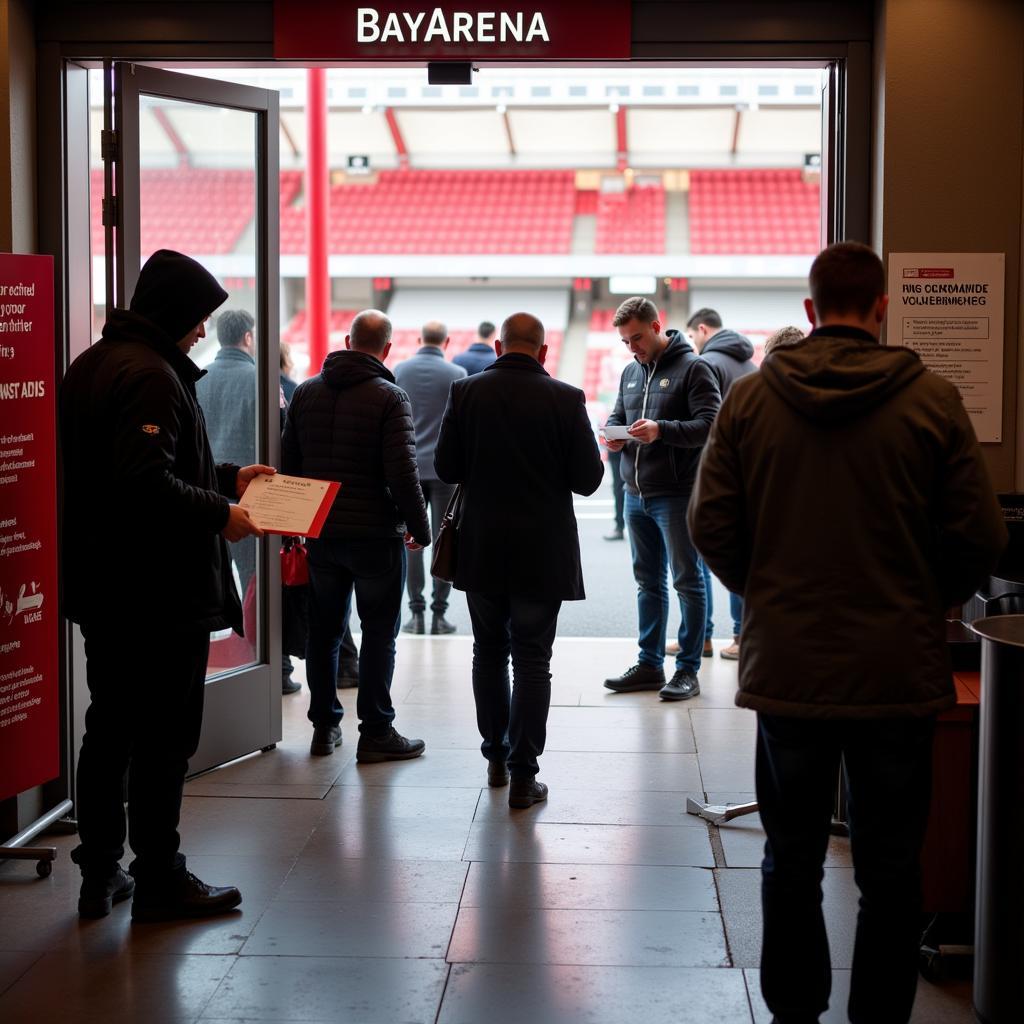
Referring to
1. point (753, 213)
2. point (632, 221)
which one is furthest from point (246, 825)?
point (753, 213)

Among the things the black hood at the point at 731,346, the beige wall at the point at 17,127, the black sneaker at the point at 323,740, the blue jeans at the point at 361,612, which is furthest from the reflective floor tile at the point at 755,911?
the black hood at the point at 731,346

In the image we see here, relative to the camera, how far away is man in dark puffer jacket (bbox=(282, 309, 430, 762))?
169 inches

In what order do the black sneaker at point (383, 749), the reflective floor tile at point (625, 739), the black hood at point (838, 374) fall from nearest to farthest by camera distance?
the black hood at point (838, 374)
the black sneaker at point (383, 749)
the reflective floor tile at point (625, 739)

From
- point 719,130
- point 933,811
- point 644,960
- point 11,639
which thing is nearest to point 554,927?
point 644,960

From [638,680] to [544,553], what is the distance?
179 cm

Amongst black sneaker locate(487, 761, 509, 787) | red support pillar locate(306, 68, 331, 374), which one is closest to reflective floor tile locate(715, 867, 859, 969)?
black sneaker locate(487, 761, 509, 787)

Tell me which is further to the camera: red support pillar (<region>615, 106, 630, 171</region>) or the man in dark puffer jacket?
red support pillar (<region>615, 106, 630, 171</region>)

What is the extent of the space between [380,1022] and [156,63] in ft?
9.62

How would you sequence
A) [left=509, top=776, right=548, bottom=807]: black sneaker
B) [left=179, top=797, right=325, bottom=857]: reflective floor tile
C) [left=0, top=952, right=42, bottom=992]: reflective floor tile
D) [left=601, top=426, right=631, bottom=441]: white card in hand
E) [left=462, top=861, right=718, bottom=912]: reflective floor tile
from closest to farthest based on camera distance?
[left=0, top=952, right=42, bottom=992]: reflective floor tile < [left=462, top=861, right=718, bottom=912]: reflective floor tile < [left=179, top=797, right=325, bottom=857]: reflective floor tile < [left=509, top=776, right=548, bottom=807]: black sneaker < [left=601, top=426, right=631, bottom=441]: white card in hand

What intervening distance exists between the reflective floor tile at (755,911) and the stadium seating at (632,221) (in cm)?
2126

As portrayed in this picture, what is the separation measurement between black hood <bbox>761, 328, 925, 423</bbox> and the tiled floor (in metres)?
1.27

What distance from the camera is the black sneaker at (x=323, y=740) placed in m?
4.58

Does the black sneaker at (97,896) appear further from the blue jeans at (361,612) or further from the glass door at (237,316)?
the blue jeans at (361,612)

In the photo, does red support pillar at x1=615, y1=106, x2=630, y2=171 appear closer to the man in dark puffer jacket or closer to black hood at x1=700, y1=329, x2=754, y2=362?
black hood at x1=700, y1=329, x2=754, y2=362
